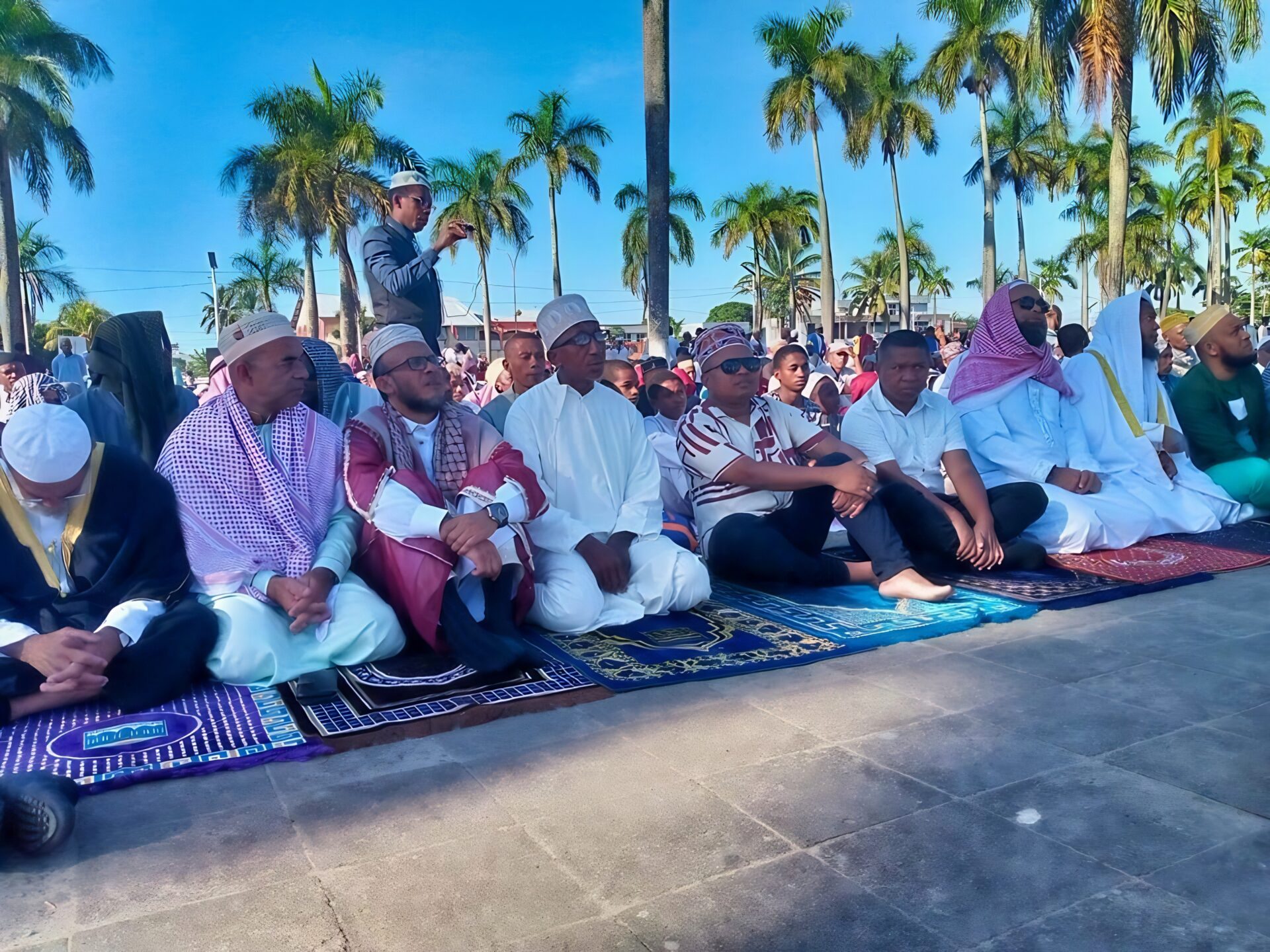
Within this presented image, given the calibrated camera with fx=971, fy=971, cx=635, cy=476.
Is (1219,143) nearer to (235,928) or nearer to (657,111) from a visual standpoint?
(657,111)

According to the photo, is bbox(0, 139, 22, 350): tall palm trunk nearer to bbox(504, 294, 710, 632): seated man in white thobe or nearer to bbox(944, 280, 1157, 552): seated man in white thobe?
bbox(504, 294, 710, 632): seated man in white thobe

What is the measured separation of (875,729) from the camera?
283 cm

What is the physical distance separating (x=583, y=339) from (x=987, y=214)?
2456 cm

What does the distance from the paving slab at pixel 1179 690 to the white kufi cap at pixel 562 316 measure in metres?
2.37

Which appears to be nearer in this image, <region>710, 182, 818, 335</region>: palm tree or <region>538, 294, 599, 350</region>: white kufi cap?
<region>538, 294, 599, 350</region>: white kufi cap

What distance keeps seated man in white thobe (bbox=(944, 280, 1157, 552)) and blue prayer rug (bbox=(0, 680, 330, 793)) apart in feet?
12.6

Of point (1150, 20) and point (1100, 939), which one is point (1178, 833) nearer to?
point (1100, 939)

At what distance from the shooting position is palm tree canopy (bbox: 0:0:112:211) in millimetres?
18250

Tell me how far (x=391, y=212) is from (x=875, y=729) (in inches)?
150

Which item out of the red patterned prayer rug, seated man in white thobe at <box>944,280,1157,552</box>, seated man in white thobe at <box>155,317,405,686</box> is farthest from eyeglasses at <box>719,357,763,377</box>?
the red patterned prayer rug

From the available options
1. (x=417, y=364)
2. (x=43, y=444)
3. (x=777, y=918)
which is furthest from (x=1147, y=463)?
(x=43, y=444)

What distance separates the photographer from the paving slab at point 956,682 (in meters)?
3.06

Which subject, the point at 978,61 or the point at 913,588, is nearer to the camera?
the point at 913,588

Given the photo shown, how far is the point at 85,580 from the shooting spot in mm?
→ 3213
